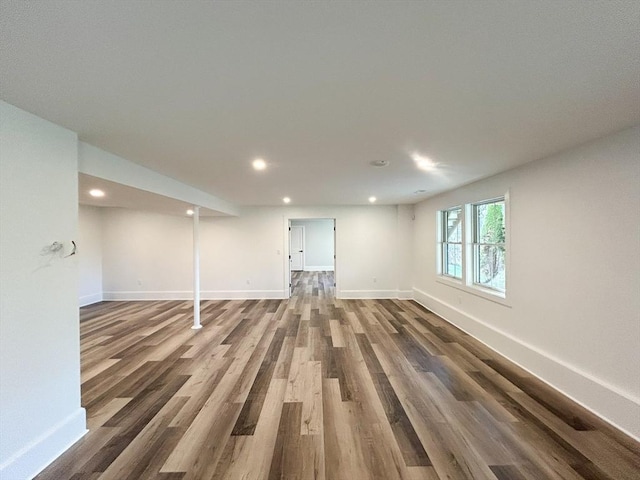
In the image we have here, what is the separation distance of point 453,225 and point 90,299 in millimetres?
8207

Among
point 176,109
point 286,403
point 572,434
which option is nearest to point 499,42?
point 176,109

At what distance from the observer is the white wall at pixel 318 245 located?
1318 cm

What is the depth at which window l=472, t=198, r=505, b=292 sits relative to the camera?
4008 mm

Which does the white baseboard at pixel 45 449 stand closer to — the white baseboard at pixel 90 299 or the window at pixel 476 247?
the window at pixel 476 247

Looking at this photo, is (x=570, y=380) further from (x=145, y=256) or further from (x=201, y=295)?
(x=145, y=256)

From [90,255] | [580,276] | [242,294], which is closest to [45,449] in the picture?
[580,276]

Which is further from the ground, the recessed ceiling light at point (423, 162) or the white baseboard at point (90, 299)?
the recessed ceiling light at point (423, 162)

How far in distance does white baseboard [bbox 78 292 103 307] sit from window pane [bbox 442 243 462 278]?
313 inches

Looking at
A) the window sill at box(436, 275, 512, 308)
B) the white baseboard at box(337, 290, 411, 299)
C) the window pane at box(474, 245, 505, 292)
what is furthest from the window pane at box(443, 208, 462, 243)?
the white baseboard at box(337, 290, 411, 299)

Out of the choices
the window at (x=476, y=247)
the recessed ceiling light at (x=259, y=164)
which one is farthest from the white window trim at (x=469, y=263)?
the recessed ceiling light at (x=259, y=164)

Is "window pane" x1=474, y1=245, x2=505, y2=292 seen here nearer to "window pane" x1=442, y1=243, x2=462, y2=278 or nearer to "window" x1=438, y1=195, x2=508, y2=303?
"window" x1=438, y1=195, x2=508, y2=303

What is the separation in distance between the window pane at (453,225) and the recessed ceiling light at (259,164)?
11.4ft

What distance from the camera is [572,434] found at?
7.11 ft

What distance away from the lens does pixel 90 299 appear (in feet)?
22.7
